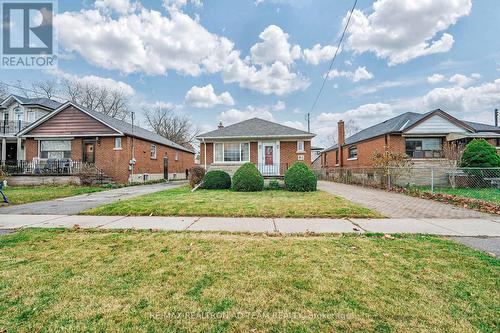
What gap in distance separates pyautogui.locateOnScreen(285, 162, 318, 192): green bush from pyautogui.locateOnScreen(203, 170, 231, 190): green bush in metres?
3.65

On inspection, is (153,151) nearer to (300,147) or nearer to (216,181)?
(216,181)

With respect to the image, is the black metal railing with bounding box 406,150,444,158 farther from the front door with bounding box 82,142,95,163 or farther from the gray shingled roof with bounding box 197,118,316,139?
the front door with bounding box 82,142,95,163

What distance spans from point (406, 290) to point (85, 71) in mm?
29057

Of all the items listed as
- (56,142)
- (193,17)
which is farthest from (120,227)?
(56,142)

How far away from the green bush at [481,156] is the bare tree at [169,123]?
3838 cm

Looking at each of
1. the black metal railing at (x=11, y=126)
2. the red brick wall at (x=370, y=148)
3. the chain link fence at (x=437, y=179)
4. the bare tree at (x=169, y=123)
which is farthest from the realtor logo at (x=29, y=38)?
the bare tree at (x=169, y=123)

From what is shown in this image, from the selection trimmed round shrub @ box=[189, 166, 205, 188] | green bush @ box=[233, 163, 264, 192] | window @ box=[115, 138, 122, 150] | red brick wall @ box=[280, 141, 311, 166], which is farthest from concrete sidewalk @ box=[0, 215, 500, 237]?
window @ box=[115, 138, 122, 150]

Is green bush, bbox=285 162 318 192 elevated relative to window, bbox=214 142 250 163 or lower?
lower

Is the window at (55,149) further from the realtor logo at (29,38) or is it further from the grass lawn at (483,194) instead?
the grass lawn at (483,194)

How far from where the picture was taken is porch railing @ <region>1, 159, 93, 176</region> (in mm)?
16281

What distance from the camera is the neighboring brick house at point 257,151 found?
15.4 metres

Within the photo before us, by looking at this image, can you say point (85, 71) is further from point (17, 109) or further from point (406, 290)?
point (406, 290)

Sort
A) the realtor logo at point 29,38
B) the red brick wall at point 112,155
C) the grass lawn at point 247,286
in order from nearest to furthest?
the grass lawn at point 247,286
the realtor logo at point 29,38
the red brick wall at point 112,155

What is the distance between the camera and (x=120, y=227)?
5125 mm
